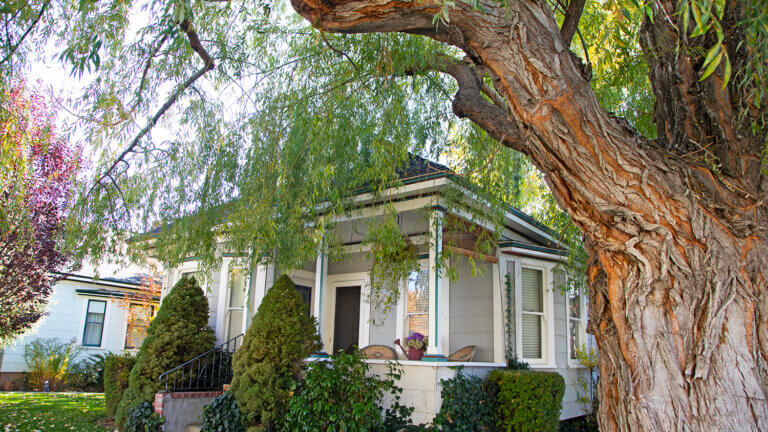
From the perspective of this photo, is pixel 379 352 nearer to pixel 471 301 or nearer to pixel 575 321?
pixel 471 301

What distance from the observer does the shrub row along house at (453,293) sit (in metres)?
7.80

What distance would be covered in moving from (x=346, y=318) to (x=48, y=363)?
36.5 feet

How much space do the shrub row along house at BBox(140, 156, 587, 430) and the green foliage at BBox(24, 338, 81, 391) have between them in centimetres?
913

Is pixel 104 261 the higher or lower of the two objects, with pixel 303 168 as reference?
lower

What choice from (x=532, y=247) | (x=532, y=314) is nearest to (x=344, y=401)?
(x=532, y=314)

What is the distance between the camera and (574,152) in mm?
3752

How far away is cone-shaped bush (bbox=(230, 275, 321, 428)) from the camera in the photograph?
7320 millimetres

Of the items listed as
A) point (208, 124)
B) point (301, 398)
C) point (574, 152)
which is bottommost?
point (301, 398)

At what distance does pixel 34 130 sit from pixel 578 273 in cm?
924

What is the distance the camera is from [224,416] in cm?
750

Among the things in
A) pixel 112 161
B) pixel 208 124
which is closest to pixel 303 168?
pixel 208 124

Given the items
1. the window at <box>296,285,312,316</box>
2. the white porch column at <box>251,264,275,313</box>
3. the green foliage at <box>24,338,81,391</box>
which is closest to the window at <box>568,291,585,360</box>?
the window at <box>296,285,312,316</box>

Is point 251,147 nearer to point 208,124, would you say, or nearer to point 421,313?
point 208,124

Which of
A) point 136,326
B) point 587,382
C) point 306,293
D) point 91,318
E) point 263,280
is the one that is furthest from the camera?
point 136,326
